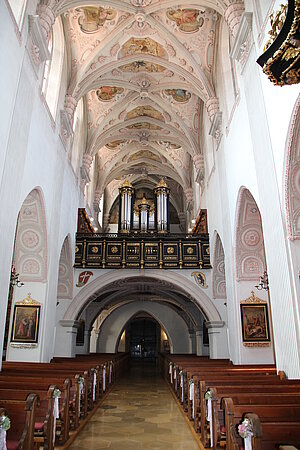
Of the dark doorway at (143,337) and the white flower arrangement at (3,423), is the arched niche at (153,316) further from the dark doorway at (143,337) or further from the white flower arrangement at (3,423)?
the white flower arrangement at (3,423)

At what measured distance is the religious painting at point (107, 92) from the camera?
53.3 feet

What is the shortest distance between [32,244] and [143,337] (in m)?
20.6

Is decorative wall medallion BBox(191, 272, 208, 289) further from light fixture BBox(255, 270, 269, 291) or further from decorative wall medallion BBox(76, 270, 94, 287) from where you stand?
decorative wall medallion BBox(76, 270, 94, 287)

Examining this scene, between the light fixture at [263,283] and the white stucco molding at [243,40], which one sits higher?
the white stucco molding at [243,40]

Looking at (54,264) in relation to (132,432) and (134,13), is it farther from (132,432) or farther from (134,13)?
(134,13)

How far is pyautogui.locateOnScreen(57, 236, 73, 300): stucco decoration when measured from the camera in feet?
46.5

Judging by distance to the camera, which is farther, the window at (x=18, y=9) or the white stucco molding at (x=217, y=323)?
the white stucco molding at (x=217, y=323)

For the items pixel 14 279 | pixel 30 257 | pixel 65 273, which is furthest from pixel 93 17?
pixel 65 273

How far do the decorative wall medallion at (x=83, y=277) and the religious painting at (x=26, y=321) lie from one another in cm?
361

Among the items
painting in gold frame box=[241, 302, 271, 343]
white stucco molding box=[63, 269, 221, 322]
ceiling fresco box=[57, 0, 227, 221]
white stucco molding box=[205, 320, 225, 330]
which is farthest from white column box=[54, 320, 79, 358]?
ceiling fresco box=[57, 0, 227, 221]

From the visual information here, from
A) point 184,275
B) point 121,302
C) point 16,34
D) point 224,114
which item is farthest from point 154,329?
point 16,34

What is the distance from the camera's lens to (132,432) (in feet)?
21.4

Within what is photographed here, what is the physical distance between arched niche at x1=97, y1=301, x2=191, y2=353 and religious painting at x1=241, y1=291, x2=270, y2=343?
12452 millimetres

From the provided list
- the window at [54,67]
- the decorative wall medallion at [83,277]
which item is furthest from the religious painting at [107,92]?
the decorative wall medallion at [83,277]
